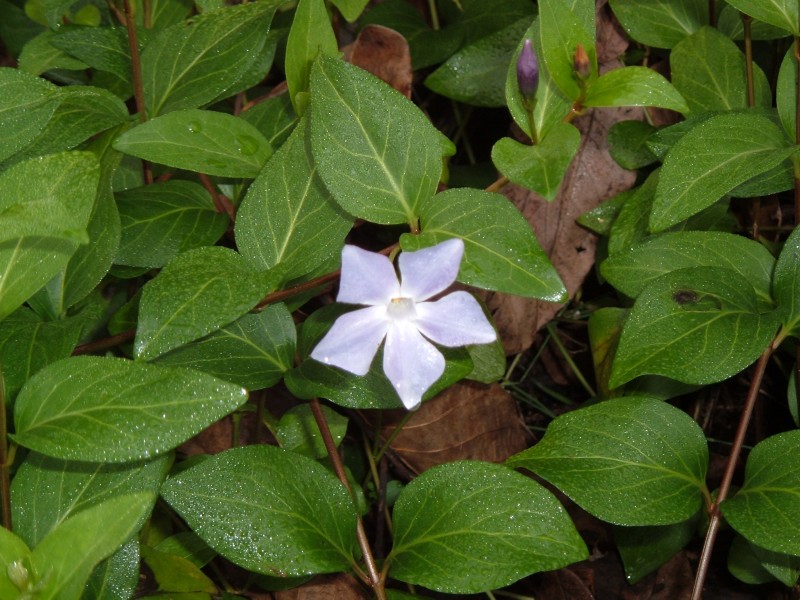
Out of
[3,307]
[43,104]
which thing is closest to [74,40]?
[43,104]

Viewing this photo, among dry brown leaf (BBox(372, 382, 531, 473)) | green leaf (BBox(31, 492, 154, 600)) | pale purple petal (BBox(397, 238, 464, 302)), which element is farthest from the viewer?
dry brown leaf (BBox(372, 382, 531, 473))

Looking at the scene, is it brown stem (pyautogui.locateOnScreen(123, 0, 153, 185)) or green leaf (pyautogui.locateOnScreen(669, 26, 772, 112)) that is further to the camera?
green leaf (pyautogui.locateOnScreen(669, 26, 772, 112))

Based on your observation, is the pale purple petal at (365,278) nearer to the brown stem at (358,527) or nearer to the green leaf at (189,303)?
the green leaf at (189,303)

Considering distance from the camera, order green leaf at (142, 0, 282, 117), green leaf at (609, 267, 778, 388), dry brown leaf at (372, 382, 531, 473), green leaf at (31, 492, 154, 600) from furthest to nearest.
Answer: dry brown leaf at (372, 382, 531, 473), green leaf at (142, 0, 282, 117), green leaf at (609, 267, 778, 388), green leaf at (31, 492, 154, 600)

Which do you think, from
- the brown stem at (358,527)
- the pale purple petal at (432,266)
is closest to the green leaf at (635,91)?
the pale purple petal at (432,266)

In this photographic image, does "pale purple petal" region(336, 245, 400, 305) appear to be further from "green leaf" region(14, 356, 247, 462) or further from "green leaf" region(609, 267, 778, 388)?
"green leaf" region(609, 267, 778, 388)

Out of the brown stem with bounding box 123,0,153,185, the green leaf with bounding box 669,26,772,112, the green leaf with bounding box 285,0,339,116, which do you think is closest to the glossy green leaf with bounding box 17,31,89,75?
the brown stem with bounding box 123,0,153,185

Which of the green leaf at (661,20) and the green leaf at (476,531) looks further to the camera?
the green leaf at (661,20)
